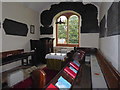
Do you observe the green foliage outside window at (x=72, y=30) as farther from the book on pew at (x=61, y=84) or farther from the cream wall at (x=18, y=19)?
the book on pew at (x=61, y=84)

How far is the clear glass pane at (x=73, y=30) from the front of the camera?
695 cm

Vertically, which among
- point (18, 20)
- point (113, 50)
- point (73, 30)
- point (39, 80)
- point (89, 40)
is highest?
point (18, 20)

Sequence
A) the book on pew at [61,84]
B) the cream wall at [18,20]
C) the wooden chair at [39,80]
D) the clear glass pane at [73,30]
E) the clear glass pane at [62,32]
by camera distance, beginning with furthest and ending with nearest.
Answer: the clear glass pane at [62,32]
the clear glass pane at [73,30]
the cream wall at [18,20]
the book on pew at [61,84]
the wooden chair at [39,80]

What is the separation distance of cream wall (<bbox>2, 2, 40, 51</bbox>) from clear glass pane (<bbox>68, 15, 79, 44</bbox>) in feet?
6.48

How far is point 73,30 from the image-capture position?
700cm

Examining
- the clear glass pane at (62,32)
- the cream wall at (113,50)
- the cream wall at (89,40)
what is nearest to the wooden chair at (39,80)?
the cream wall at (113,50)

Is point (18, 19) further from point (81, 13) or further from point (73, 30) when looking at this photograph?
point (81, 13)

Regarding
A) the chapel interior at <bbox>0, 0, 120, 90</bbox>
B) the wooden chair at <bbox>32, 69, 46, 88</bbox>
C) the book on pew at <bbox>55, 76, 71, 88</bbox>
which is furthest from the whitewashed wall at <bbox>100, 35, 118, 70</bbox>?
the chapel interior at <bbox>0, 0, 120, 90</bbox>

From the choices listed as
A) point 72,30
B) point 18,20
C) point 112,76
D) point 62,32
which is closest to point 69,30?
point 72,30

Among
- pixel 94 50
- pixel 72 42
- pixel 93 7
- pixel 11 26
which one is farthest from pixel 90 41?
pixel 11 26

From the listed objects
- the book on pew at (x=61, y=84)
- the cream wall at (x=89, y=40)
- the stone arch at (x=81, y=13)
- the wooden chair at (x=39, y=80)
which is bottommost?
the book on pew at (x=61, y=84)

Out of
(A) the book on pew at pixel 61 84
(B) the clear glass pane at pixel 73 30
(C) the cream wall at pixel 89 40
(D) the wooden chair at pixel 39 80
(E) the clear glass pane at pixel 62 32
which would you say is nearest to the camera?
(D) the wooden chair at pixel 39 80

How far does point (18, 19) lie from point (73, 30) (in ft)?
10.4

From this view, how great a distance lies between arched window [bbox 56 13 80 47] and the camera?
6961 millimetres
